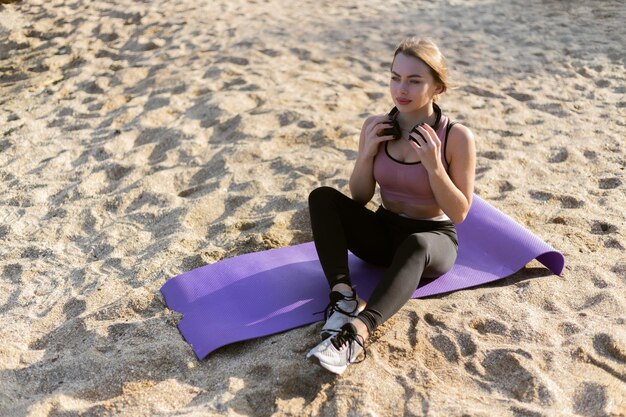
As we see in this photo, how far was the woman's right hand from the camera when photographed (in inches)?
115

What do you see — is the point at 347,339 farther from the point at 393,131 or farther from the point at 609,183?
the point at 609,183

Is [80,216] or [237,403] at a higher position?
[237,403]

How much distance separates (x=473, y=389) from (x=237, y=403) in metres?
0.75

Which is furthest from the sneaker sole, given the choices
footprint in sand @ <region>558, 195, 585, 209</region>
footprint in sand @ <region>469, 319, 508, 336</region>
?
footprint in sand @ <region>558, 195, 585, 209</region>

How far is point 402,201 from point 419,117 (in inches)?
13.2

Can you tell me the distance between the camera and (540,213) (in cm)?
374

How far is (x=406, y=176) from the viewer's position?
291 cm

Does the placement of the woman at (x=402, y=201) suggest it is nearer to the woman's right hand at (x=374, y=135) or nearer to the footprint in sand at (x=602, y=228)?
the woman's right hand at (x=374, y=135)

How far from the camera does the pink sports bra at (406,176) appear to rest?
288 cm

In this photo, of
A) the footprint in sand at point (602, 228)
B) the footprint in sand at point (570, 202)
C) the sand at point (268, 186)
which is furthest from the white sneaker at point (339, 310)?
the footprint in sand at point (570, 202)

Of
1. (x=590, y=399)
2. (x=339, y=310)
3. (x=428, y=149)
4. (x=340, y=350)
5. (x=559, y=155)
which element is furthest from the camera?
(x=559, y=155)

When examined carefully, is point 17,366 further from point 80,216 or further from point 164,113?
point 164,113

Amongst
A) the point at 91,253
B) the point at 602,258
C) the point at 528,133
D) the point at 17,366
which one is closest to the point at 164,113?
the point at 91,253

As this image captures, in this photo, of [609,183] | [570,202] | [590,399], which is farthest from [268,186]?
[590,399]
